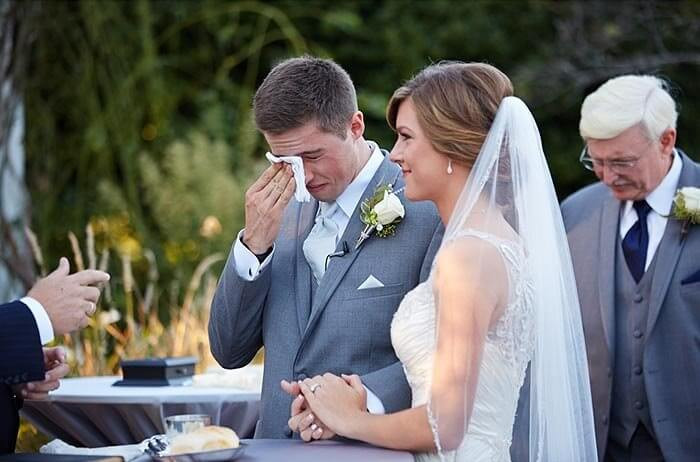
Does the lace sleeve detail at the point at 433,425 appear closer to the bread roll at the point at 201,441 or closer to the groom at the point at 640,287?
the bread roll at the point at 201,441

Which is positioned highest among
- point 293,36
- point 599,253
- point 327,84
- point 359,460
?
point 293,36

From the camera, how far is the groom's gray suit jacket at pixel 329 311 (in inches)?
140

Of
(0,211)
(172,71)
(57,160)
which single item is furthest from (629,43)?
(0,211)

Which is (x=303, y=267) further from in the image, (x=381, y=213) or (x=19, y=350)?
(x=19, y=350)

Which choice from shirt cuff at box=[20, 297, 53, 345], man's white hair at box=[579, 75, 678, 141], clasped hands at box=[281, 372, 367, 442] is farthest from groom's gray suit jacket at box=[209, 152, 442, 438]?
man's white hair at box=[579, 75, 678, 141]

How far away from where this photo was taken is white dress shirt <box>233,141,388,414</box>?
12.1 ft

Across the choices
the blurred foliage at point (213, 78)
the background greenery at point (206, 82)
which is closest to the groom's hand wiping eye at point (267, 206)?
the background greenery at point (206, 82)

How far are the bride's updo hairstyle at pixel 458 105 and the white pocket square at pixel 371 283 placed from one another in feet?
1.52

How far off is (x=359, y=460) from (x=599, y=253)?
1877mm

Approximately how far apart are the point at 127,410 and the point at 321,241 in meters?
1.17

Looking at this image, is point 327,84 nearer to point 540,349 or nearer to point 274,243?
point 274,243

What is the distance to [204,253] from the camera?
345 inches

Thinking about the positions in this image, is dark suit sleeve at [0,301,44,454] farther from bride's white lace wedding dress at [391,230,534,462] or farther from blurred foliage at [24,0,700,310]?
blurred foliage at [24,0,700,310]

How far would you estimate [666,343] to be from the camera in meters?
4.37
